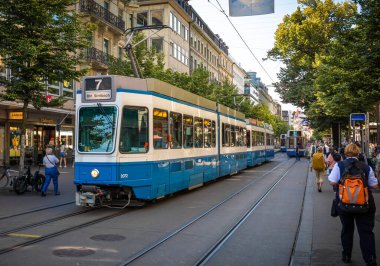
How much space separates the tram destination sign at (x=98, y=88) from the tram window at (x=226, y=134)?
9.28 meters

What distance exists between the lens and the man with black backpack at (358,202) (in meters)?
5.57

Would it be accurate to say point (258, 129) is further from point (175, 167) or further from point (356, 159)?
point (356, 159)

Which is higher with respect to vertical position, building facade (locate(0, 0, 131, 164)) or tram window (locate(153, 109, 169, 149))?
building facade (locate(0, 0, 131, 164))

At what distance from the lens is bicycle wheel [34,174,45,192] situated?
14647 mm

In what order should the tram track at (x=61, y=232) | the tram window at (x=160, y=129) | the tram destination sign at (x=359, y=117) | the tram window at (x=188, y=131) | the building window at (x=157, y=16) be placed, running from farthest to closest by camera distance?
the building window at (x=157, y=16) < the tram destination sign at (x=359, y=117) < the tram window at (x=188, y=131) < the tram window at (x=160, y=129) < the tram track at (x=61, y=232)

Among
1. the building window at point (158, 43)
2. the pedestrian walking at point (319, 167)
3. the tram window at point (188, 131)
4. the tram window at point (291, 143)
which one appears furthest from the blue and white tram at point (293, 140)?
the tram window at point (188, 131)

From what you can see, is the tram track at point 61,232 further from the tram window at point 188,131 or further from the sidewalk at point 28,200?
the tram window at point 188,131

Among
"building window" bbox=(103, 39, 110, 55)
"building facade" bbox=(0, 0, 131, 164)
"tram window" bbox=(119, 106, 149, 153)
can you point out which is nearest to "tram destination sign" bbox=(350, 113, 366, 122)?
"tram window" bbox=(119, 106, 149, 153)

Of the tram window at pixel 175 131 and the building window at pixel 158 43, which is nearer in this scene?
the tram window at pixel 175 131

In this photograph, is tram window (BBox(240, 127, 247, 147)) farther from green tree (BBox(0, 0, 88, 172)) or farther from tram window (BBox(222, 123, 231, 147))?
green tree (BBox(0, 0, 88, 172))

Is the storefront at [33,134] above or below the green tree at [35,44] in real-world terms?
below

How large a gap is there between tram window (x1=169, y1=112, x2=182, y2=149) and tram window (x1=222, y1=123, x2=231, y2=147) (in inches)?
241

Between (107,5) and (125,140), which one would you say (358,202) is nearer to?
(125,140)

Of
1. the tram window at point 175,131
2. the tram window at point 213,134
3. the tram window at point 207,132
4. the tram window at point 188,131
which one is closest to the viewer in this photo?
the tram window at point 175,131
